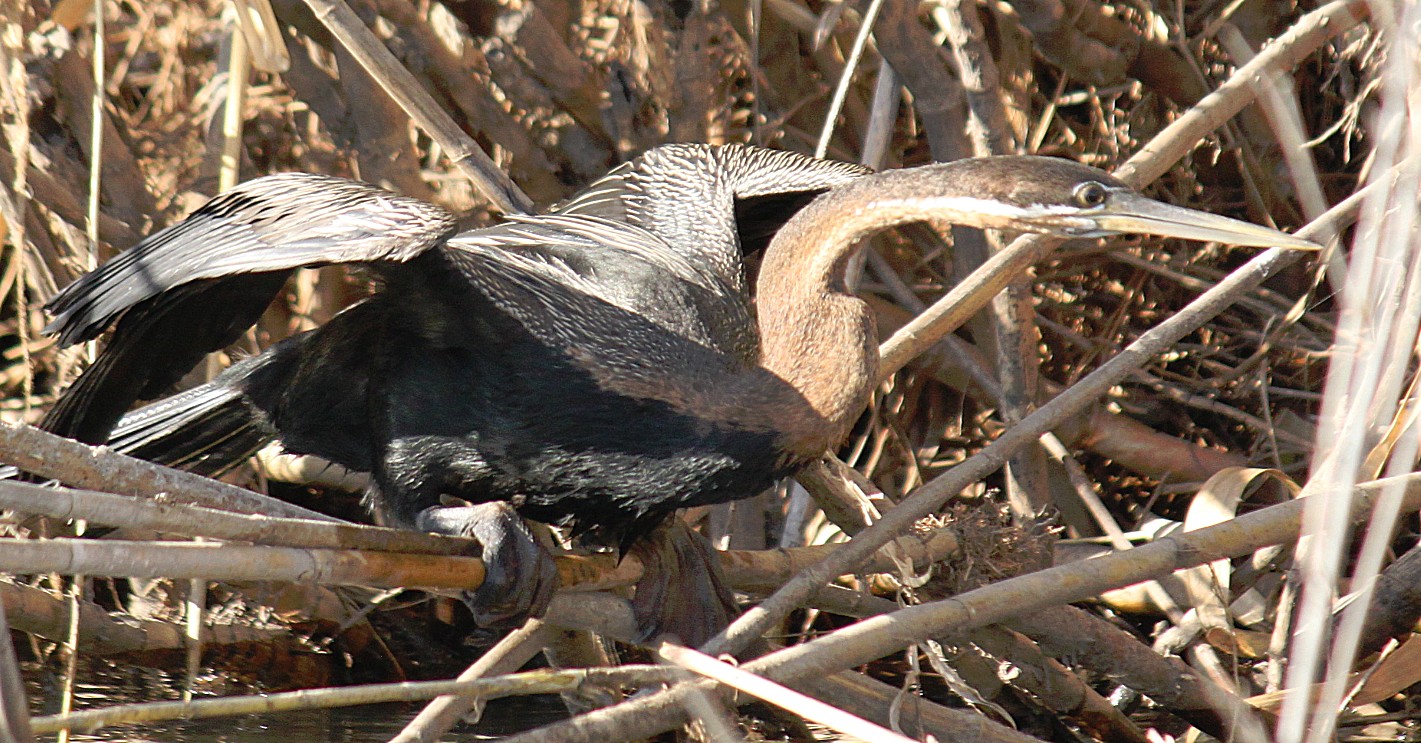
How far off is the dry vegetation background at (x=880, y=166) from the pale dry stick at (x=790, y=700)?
42.9 inches

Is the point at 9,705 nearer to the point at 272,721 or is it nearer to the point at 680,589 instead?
the point at 680,589

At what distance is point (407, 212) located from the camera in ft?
7.76

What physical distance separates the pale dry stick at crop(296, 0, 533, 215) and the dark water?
42.6 inches

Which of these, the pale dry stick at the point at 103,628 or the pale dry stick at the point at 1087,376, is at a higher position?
the pale dry stick at the point at 1087,376

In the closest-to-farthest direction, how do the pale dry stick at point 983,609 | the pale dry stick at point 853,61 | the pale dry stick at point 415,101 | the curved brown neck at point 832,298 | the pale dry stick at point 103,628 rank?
the pale dry stick at point 983,609 < the curved brown neck at point 832,298 < the pale dry stick at point 415,101 < the pale dry stick at point 853,61 < the pale dry stick at point 103,628

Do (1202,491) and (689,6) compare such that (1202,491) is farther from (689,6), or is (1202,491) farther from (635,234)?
(689,6)

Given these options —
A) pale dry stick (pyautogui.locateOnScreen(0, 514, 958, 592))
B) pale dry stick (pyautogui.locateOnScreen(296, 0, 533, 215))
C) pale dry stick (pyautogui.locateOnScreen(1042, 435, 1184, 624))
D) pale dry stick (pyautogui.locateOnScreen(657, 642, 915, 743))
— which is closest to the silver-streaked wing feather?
pale dry stick (pyautogui.locateOnScreen(296, 0, 533, 215))

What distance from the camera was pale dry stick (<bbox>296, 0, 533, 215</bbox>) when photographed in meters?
2.73

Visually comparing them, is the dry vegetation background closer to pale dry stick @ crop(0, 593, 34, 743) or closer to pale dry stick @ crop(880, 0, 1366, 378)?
pale dry stick @ crop(880, 0, 1366, 378)

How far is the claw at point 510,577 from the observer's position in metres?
2.27

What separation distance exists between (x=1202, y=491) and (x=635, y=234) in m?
1.20

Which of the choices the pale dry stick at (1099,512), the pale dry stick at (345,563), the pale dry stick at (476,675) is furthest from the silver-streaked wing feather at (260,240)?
the pale dry stick at (1099,512)

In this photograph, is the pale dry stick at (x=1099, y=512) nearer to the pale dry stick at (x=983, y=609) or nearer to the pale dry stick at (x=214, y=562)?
the pale dry stick at (x=983, y=609)

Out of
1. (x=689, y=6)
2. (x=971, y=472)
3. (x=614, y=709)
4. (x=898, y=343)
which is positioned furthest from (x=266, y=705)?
(x=689, y=6)
